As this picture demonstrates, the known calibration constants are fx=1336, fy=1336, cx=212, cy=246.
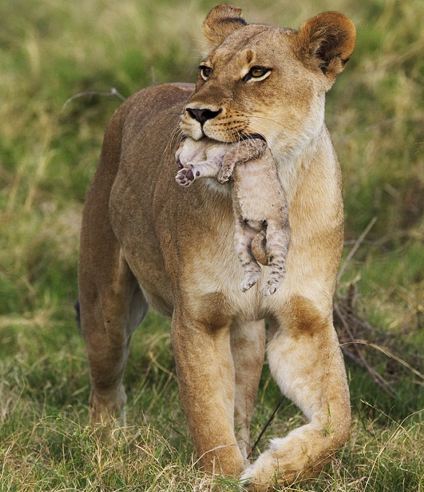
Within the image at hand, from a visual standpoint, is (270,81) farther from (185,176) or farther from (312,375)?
(312,375)

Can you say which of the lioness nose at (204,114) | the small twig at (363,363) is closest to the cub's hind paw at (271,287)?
the lioness nose at (204,114)

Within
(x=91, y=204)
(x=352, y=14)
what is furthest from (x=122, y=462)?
(x=352, y=14)

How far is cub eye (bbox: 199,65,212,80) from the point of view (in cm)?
407

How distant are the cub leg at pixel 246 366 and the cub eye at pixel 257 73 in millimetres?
1096

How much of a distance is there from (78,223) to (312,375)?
12.0ft

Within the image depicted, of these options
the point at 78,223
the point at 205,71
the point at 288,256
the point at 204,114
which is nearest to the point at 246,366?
the point at 288,256

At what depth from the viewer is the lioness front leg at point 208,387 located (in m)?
4.09

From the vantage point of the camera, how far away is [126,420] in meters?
5.25

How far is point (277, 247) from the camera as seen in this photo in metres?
3.78

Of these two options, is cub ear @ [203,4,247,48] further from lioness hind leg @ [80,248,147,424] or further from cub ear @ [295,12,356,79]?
lioness hind leg @ [80,248,147,424]

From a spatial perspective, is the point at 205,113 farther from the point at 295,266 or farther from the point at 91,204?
the point at 91,204

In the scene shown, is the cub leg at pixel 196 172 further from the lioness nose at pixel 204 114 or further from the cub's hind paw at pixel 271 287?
the cub's hind paw at pixel 271 287

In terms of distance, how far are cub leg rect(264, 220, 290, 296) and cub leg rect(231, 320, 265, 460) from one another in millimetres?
931

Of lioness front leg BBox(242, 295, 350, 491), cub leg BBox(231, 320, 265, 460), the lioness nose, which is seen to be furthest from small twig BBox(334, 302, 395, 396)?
the lioness nose
